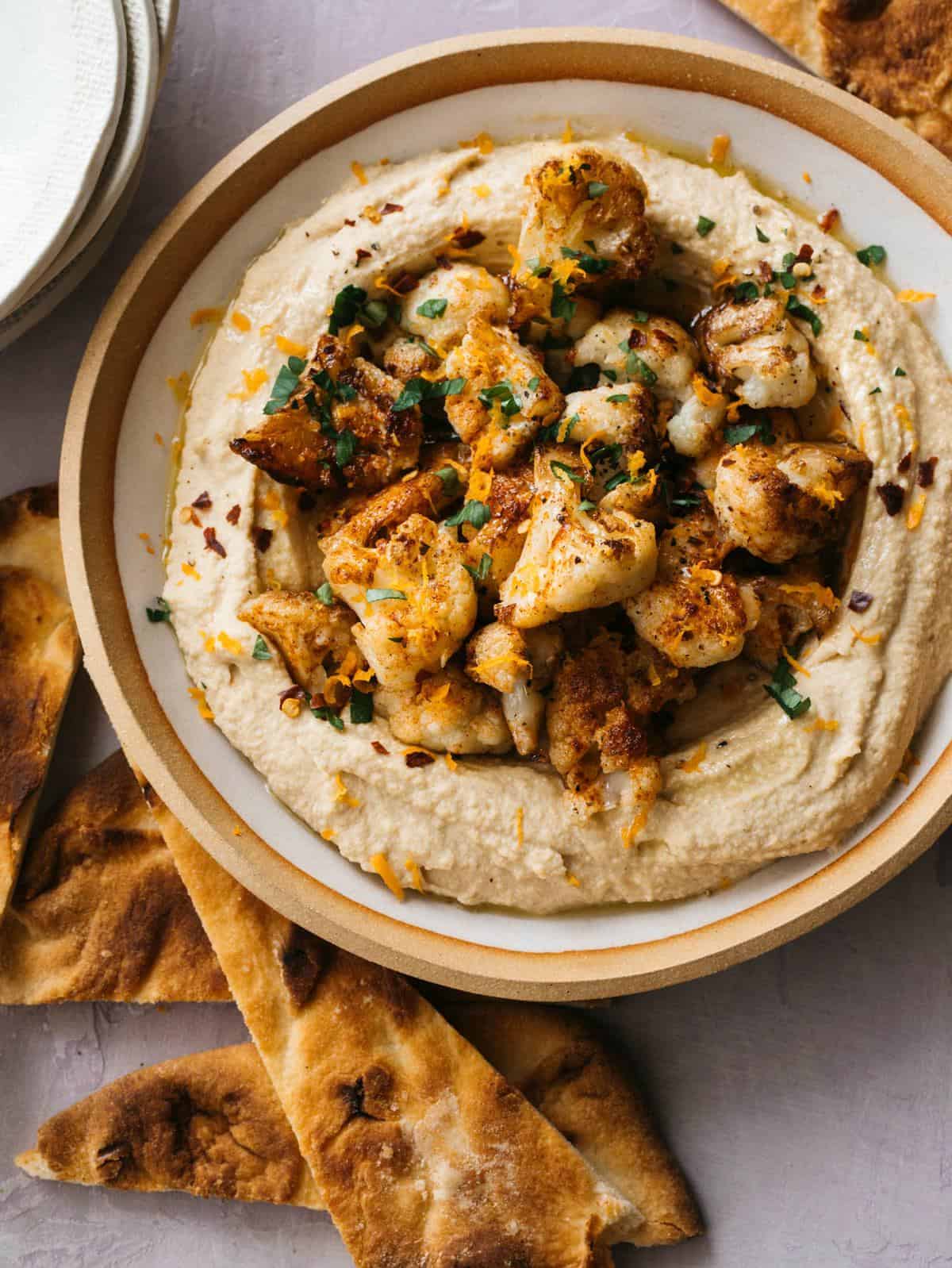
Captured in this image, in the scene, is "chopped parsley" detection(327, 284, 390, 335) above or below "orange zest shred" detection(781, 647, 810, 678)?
below

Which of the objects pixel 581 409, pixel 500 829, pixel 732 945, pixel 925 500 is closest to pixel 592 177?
pixel 581 409

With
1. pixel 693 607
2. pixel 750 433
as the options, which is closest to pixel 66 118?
pixel 750 433

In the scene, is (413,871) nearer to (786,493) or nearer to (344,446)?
(344,446)

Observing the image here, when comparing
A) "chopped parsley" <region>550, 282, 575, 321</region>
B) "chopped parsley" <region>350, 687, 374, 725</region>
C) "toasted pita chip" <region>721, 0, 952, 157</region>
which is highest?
"toasted pita chip" <region>721, 0, 952, 157</region>

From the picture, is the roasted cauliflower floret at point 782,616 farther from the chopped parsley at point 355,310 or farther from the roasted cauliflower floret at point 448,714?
the chopped parsley at point 355,310

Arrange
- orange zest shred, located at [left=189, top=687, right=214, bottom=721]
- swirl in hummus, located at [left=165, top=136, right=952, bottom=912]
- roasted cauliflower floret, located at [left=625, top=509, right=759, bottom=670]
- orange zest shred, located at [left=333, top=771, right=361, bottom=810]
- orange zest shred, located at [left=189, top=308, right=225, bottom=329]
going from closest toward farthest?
roasted cauliflower floret, located at [left=625, top=509, right=759, bottom=670]
swirl in hummus, located at [left=165, top=136, right=952, bottom=912]
orange zest shred, located at [left=333, top=771, right=361, bottom=810]
orange zest shred, located at [left=189, top=687, right=214, bottom=721]
orange zest shred, located at [left=189, top=308, right=225, bottom=329]

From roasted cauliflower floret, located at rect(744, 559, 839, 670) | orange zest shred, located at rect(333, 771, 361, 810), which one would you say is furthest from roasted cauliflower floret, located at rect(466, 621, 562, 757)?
roasted cauliflower floret, located at rect(744, 559, 839, 670)

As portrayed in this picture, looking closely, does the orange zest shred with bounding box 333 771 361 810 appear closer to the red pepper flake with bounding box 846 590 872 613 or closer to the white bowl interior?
the white bowl interior

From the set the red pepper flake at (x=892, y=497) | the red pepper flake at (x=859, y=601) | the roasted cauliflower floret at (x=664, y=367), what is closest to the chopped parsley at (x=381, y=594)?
the roasted cauliflower floret at (x=664, y=367)
